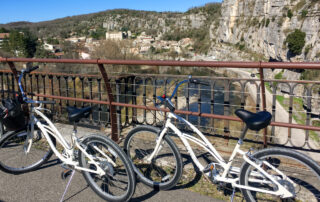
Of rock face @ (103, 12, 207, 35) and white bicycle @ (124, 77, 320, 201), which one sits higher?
rock face @ (103, 12, 207, 35)

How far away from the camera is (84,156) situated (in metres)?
2.86

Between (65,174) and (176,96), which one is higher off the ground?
(176,96)

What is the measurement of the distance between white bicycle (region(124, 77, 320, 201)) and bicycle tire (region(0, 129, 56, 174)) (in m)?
1.24

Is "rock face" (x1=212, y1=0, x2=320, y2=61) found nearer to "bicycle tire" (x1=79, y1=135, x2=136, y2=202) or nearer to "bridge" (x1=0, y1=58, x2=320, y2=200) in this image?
"bridge" (x1=0, y1=58, x2=320, y2=200)

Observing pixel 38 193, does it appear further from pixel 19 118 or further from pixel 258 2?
pixel 258 2

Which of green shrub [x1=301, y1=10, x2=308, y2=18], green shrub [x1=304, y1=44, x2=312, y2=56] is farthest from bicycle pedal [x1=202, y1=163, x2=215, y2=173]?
green shrub [x1=301, y1=10, x2=308, y2=18]

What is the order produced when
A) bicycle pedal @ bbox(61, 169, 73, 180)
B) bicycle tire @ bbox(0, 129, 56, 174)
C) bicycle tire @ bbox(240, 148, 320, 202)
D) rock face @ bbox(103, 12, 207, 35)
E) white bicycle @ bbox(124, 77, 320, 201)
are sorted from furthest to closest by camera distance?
rock face @ bbox(103, 12, 207, 35) < bicycle tire @ bbox(0, 129, 56, 174) < bicycle pedal @ bbox(61, 169, 73, 180) < white bicycle @ bbox(124, 77, 320, 201) < bicycle tire @ bbox(240, 148, 320, 202)

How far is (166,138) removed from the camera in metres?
2.74

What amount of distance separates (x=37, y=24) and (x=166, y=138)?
119 meters

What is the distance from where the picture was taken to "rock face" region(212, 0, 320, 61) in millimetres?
38531

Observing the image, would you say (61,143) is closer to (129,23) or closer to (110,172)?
(110,172)

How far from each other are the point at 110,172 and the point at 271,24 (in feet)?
189

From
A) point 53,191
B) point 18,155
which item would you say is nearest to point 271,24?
point 18,155

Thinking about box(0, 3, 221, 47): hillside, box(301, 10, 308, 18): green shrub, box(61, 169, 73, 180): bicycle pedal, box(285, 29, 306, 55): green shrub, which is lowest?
box(61, 169, 73, 180): bicycle pedal
